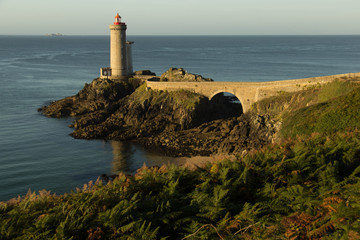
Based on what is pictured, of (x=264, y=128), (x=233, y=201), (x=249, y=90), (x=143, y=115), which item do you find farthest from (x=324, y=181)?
(x=143, y=115)

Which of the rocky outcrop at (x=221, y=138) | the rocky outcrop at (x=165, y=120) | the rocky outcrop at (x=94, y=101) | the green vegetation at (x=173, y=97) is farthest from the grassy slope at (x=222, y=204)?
the rocky outcrop at (x=94, y=101)

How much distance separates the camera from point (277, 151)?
16.6 meters

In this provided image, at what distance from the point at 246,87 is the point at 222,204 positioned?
38148 millimetres

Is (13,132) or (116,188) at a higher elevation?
(116,188)

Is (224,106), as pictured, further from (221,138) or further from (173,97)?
(221,138)

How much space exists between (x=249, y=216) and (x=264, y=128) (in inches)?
1206

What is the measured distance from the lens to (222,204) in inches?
462

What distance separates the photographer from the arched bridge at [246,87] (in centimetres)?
4228

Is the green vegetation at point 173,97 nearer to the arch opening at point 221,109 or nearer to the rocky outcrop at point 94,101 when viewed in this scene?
the arch opening at point 221,109

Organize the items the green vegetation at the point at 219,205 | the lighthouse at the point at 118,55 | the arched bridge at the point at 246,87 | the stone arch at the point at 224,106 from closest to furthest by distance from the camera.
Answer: the green vegetation at the point at 219,205 → the arched bridge at the point at 246,87 → the stone arch at the point at 224,106 → the lighthouse at the point at 118,55

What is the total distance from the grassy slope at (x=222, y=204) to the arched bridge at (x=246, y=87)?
26.8 meters

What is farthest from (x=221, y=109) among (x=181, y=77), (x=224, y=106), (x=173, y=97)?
(x=181, y=77)

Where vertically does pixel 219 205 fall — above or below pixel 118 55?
below

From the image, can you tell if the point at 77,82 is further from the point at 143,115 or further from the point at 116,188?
the point at 116,188
